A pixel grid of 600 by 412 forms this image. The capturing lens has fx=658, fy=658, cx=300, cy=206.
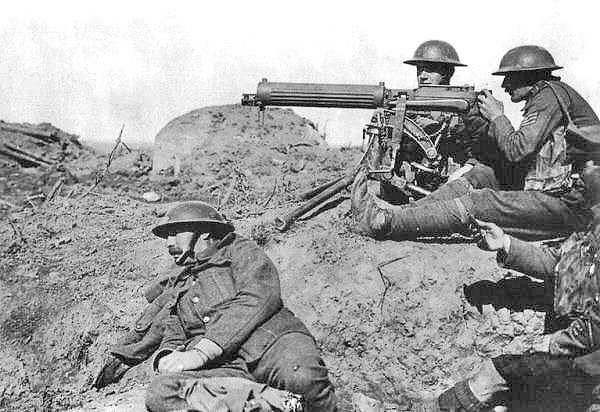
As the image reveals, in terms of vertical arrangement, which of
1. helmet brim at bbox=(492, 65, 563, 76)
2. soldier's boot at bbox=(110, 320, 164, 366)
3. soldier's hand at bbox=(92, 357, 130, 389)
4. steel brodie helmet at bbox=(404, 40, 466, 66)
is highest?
steel brodie helmet at bbox=(404, 40, 466, 66)

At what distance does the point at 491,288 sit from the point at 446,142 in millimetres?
2064

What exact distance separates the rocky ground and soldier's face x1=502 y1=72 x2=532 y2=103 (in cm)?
148

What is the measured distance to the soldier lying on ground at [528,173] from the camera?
572 cm

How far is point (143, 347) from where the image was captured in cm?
521

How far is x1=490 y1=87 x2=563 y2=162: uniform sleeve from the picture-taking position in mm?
5719

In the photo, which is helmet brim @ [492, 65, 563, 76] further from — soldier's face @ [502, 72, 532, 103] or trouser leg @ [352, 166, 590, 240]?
trouser leg @ [352, 166, 590, 240]

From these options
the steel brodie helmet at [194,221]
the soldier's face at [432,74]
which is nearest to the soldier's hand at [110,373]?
the steel brodie helmet at [194,221]

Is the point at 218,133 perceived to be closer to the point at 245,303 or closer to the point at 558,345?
the point at 245,303

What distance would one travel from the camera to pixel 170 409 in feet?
13.5

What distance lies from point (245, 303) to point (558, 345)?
78.1 inches

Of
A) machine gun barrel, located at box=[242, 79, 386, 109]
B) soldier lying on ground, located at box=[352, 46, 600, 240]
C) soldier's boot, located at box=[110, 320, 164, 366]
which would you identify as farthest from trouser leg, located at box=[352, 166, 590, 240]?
soldier's boot, located at box=[110, 320, 164, 366]

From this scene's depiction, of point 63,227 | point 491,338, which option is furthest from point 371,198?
point 63,227

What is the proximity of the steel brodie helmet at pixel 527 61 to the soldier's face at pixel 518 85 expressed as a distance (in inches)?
3.1

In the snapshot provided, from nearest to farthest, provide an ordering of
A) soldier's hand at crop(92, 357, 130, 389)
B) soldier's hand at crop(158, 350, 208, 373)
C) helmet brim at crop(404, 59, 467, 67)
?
soldier's hand at crop(158, 350, 208, 373) → soldier's hand at crop(92, 357, 130, 389) → helmet brim at crop(404, 59, 467, 67)
